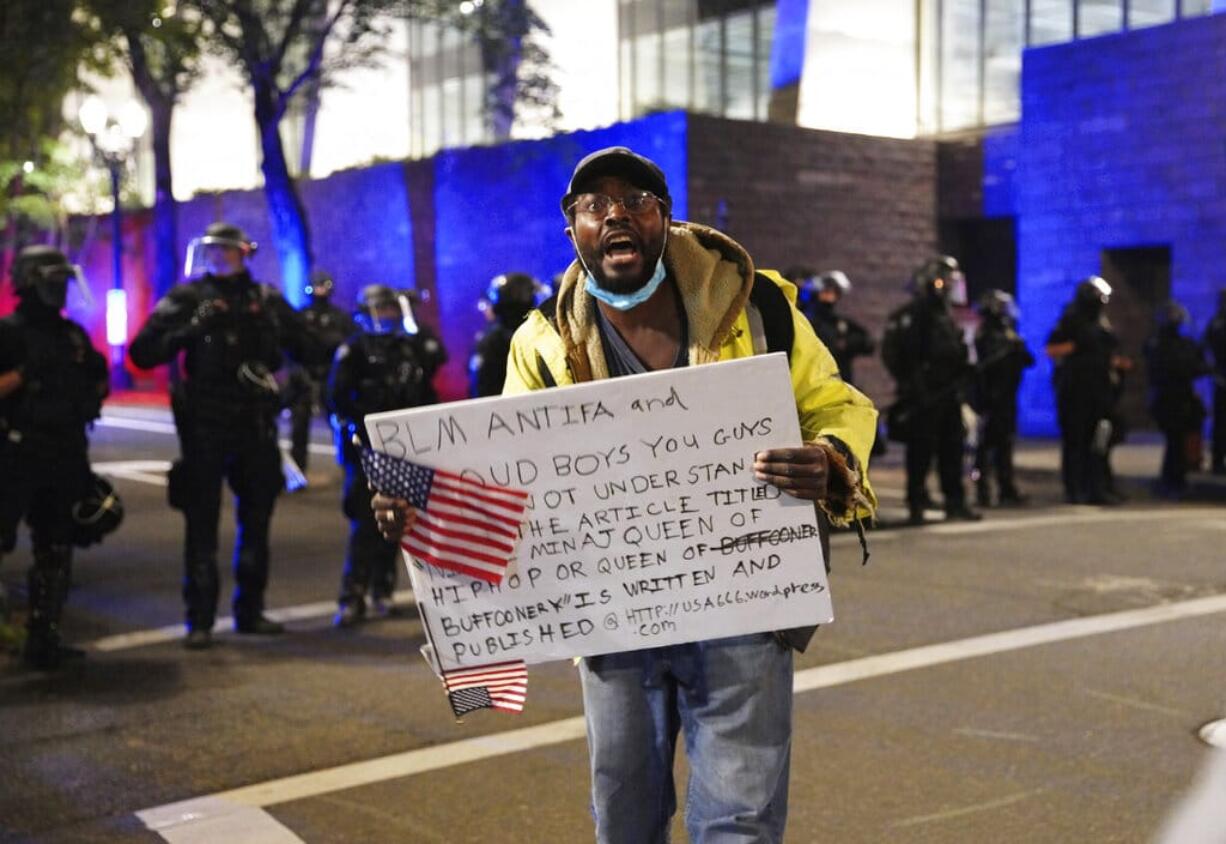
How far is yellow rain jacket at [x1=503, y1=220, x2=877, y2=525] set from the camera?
3.48 m

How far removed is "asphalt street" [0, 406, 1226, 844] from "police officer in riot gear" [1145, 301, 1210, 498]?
421 centimetres

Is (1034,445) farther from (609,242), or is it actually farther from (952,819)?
(609,242)

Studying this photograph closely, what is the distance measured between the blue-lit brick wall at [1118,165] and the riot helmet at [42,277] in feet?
50.7

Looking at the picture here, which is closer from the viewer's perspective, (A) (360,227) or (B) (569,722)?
(B) (569,722)

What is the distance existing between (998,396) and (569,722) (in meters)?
8.72

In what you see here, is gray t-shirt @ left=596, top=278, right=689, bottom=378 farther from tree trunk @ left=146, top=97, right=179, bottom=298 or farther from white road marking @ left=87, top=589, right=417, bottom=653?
tree trunk @ left=146, top=97, right=179, bottom=298

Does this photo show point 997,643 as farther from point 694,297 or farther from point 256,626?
point 694,297

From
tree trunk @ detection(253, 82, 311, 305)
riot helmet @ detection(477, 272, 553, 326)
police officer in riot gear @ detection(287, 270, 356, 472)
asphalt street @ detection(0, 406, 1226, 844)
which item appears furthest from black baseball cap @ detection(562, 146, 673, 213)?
tree trunk @ detection(253, 82, 311, 305)

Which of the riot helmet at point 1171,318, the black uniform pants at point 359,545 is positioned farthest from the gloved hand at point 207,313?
the riot helmet at point 1171,318

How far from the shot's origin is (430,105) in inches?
1672

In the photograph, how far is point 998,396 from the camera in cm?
1446

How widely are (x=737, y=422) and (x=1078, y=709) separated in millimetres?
3942

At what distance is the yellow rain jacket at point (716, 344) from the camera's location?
3477 mm

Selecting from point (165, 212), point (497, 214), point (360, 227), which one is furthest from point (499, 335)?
point (165, 212)
